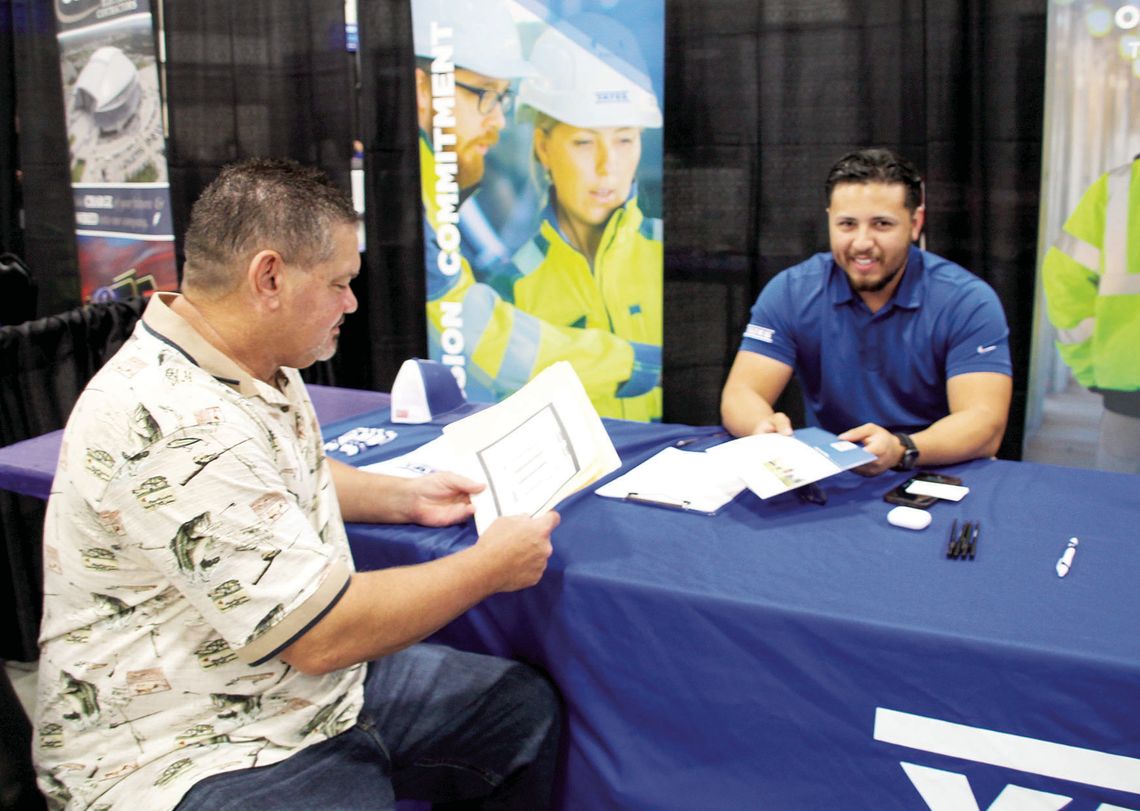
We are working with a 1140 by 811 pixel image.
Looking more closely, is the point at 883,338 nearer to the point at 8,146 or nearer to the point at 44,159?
the point at 44,159

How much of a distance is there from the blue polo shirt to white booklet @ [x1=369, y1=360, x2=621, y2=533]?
2.95 feet

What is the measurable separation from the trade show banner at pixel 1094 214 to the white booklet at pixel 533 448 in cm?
181

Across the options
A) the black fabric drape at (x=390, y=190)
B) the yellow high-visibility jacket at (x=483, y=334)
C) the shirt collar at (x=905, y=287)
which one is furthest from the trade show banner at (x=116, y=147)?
the shirt collar at (x=905, y=287)

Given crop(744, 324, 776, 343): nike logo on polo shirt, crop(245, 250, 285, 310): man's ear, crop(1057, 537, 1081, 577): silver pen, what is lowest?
crop(1057, 537, 1081, 577): silver pen

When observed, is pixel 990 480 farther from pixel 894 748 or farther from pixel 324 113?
pixel 324 113

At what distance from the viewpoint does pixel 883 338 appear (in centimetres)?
209

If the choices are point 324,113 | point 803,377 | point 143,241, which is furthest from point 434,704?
point 143,241

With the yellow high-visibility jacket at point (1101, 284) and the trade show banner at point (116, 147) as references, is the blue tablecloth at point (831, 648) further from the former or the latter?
the trade show banner at point (116, 147)

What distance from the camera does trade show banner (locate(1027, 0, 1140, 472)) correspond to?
8.07 ft

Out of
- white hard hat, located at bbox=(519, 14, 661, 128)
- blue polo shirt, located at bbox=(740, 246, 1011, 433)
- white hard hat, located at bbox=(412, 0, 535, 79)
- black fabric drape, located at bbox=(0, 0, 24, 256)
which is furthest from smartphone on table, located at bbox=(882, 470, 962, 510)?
black fabric drape, located at bbox=(0, 0, 24, 256)

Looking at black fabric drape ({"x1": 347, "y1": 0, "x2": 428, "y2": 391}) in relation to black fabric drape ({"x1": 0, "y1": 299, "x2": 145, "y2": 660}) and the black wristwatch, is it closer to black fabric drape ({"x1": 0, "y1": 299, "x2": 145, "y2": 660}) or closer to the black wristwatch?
black fabric drape ({"x1": 0, "y1": 299, "x2": 145, "y2": 660})

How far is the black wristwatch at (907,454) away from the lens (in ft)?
5.38

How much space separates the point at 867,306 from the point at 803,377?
A: 0.26m

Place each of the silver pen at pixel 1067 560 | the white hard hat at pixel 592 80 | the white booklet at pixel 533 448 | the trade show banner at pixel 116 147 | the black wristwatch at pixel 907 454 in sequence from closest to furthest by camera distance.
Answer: the silver pen at pixel 1067 560
the white booklet at pixel 533 448
the black wristwatch at pixel 907 454
the white hard hat at pixel 592 80
the trade show banner at pixel 116 147
